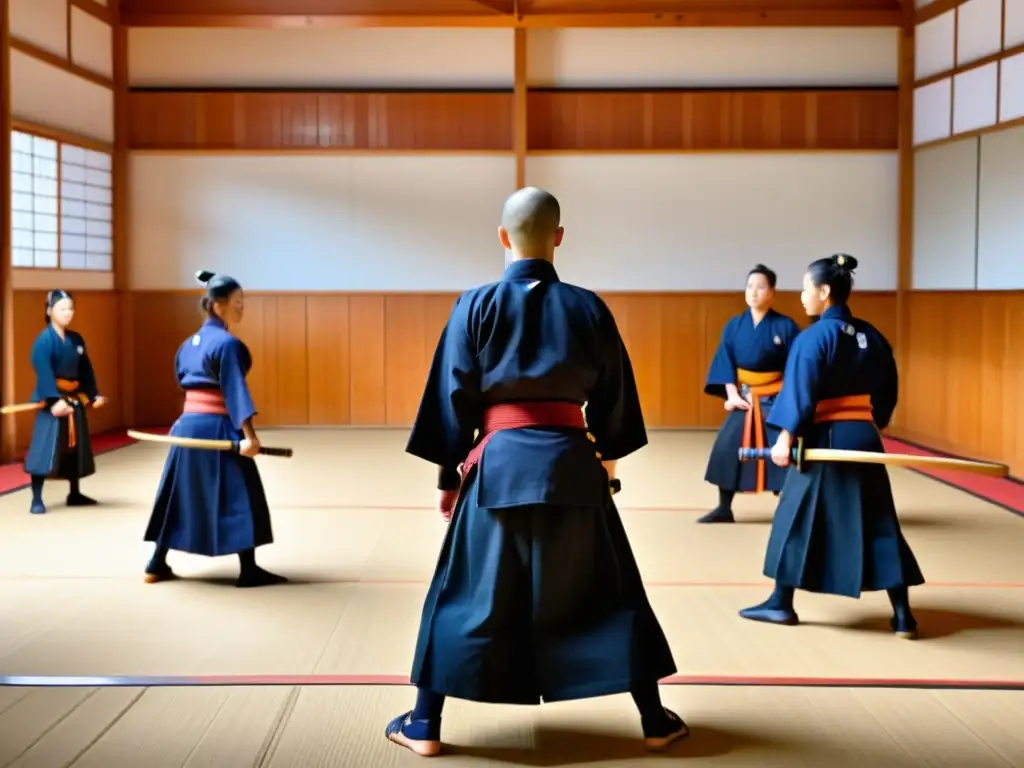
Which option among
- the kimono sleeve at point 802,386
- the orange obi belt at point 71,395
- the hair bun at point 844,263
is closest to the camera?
the kimono sleeve at point 802,386

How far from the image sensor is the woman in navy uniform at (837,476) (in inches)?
150

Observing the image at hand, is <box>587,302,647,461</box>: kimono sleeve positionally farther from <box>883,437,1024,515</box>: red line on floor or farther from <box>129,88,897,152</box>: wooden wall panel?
<box>129,88,897,152</box>: wooden wall panel

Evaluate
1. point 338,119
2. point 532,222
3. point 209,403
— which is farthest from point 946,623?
point 338,119

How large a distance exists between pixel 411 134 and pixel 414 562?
5578mm

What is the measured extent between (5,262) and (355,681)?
5.27 m

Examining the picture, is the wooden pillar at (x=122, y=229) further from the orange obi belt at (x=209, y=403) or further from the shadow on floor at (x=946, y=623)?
the shadow on floor at (x=946, y=623)

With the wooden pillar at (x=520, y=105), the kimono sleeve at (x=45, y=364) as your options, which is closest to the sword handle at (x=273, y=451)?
the kimono sleeve at (x=45, y=364)

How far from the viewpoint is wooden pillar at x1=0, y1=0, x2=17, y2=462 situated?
24.7 ft

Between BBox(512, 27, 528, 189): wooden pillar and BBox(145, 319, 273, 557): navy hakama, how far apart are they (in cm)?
553

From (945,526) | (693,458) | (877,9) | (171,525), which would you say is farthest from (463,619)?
(877,9)

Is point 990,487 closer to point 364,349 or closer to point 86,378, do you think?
point 86,378

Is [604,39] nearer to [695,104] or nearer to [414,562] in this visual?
[695,104]

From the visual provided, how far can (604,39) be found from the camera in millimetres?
9711

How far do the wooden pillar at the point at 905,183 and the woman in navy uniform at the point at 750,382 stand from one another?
421cm
